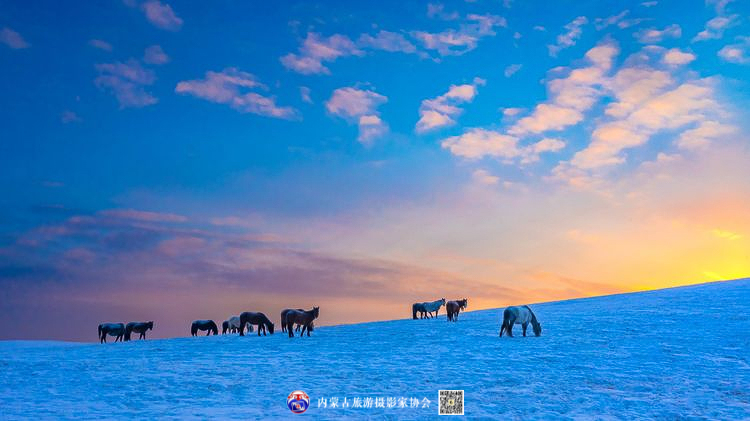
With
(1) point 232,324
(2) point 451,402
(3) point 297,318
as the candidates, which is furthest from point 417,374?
(1) point 232,324

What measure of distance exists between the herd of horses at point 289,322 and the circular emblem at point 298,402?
15.4m

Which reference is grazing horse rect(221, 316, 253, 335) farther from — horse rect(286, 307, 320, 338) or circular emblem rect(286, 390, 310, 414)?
circular emblem rect(286, 390, 310, 414)

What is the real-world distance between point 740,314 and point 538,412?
25.2m

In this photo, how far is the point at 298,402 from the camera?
624 inches

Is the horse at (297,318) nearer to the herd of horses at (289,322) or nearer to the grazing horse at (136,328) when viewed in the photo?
the herd of horses at (289,322)

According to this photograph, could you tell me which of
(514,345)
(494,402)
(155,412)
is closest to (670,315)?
(514,345)

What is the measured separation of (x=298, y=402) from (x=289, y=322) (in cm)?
1689

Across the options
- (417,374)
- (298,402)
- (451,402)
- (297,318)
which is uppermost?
(297,318)

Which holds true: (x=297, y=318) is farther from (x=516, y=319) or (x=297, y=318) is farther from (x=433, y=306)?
(x=433, y=306)

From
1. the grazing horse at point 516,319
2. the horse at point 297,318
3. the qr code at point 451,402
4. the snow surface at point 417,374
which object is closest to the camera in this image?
the qr code at point 451,402

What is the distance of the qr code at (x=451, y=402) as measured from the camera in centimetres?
1518

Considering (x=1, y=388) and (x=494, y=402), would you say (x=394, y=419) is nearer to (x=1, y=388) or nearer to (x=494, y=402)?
(x=494, y=402)

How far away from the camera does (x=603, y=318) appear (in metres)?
35.4

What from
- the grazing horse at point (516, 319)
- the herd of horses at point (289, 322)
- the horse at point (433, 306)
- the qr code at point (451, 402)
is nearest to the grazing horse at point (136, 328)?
the herd of horses at point (289, 322)
